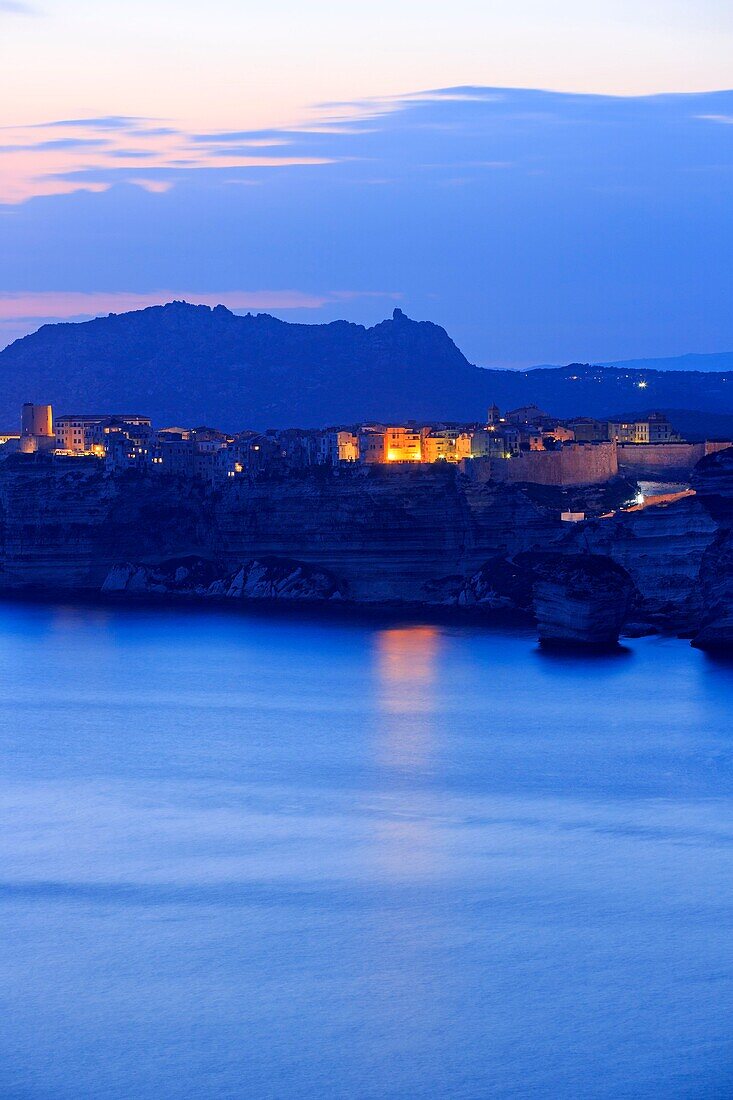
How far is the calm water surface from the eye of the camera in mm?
15594

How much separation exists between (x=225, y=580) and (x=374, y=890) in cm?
3387

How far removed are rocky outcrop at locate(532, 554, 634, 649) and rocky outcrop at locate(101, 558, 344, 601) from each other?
39.3 ft

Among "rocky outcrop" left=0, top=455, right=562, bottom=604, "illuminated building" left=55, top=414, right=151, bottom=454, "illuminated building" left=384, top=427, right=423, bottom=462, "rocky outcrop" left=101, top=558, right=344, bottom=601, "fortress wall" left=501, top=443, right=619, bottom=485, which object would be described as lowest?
"rocky outcrop" left=101, top=558, right=344, bottom=601

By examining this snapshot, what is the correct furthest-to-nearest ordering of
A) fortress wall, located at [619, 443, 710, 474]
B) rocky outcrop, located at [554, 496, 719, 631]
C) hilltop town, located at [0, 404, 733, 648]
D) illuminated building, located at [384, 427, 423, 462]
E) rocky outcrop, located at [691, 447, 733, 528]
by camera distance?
illuminated building, located at [384, 427, 423, 462], fortress wall, located at [619, 443, 710, 474], hilltop town, located at [0, 404, 733, 648], rocky outcrop, located at [554, 496, 719, 631], rocky outcrop, located at [691, 447, 733, 528]

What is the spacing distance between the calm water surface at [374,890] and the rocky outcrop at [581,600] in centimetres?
308

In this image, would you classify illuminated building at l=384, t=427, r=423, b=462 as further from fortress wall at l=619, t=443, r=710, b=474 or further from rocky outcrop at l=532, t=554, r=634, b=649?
rocky outcrop at l=532, t=554, r=634, b=649

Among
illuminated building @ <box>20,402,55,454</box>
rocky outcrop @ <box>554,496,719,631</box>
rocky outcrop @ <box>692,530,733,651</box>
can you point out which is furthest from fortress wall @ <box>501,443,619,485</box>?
illuminated building @ <box>20,402,55,454</box>

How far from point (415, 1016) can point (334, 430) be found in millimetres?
45882

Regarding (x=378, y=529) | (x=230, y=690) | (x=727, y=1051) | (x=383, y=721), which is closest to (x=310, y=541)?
(x=378, y=529)

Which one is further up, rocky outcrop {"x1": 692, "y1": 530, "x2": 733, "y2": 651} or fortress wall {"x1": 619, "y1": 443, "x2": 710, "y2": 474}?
fortress wall {"x1": 619, "y1": 443, "x2": 710, "y2": 474}

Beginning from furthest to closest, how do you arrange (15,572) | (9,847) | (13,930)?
1. (15,572)
2. (9,847)
3. (13,930)

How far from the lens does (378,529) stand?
164 feet

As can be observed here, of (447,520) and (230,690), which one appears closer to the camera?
(230,690)

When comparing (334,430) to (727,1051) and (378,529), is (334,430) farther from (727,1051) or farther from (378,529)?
(727,1051)
